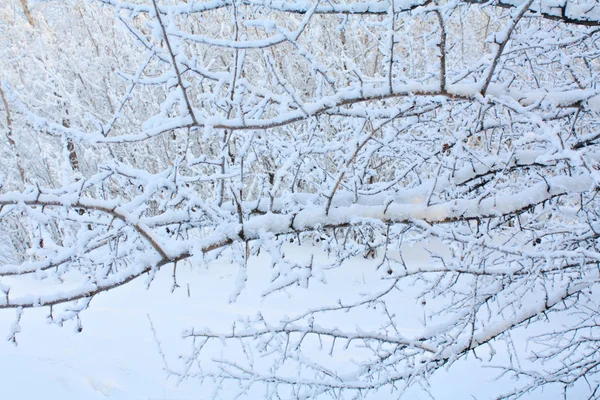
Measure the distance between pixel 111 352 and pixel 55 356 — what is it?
42cm

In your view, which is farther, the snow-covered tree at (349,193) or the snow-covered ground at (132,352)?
the snow-covered ground at (132,352)

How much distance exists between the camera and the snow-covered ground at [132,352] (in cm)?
320

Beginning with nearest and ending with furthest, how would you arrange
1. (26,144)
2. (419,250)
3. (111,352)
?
1. (111,352)
2. (419,250)
3. (26,144)

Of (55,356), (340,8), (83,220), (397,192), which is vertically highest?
(340,8)

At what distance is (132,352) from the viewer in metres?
3.83

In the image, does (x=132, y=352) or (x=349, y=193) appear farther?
(x=132, y=352)

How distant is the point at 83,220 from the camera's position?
1842 millimetres

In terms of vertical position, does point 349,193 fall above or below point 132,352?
above

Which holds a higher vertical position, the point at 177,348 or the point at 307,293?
the point at 307,293

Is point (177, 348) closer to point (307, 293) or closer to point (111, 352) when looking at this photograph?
point (111, 352)

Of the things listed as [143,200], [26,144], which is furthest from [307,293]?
[26,144]

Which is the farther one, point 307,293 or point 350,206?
point 307,293

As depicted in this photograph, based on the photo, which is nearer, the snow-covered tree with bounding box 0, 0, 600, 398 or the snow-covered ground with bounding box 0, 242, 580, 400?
the snow-covered tree with bounding box 0, 0, 600, 398

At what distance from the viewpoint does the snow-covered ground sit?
3.20 m
